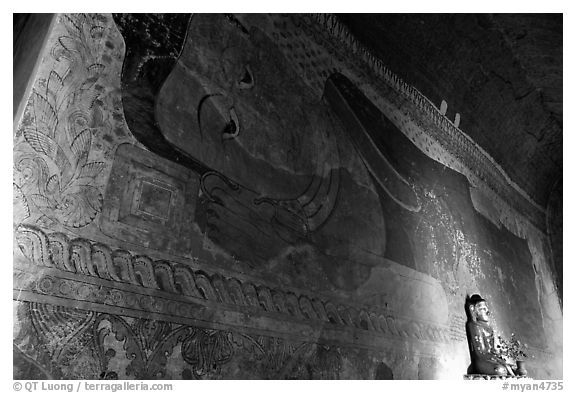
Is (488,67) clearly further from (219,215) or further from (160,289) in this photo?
(160,289)

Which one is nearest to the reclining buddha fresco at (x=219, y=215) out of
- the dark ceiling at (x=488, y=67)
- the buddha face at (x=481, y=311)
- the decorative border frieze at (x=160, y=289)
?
the decorative border frieze at (x=160, y=289)

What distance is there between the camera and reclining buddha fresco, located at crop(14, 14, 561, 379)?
6.93 feet

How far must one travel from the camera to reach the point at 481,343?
5242mm

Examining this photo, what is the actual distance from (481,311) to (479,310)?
0.02 meters

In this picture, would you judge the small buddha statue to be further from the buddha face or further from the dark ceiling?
the dark ceiling

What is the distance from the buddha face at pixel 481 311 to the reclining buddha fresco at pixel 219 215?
0.88ft

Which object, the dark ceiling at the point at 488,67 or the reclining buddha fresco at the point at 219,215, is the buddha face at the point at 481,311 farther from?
the dark ceiling at the point at 488,67

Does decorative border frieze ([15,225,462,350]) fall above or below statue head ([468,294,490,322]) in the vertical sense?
below

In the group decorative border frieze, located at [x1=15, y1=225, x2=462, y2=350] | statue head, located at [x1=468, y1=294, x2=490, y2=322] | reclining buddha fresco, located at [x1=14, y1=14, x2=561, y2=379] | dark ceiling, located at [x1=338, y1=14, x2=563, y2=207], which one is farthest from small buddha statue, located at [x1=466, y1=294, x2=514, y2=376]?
dark ceiling, located at [x1=338, y1=14, x2=563, y2=207]

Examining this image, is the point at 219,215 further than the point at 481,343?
No

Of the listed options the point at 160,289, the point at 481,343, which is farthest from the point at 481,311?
the point at 160,289

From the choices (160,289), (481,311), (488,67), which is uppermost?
(488,67)

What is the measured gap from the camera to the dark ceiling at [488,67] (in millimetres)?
5223

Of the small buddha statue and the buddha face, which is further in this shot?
the buddha face
